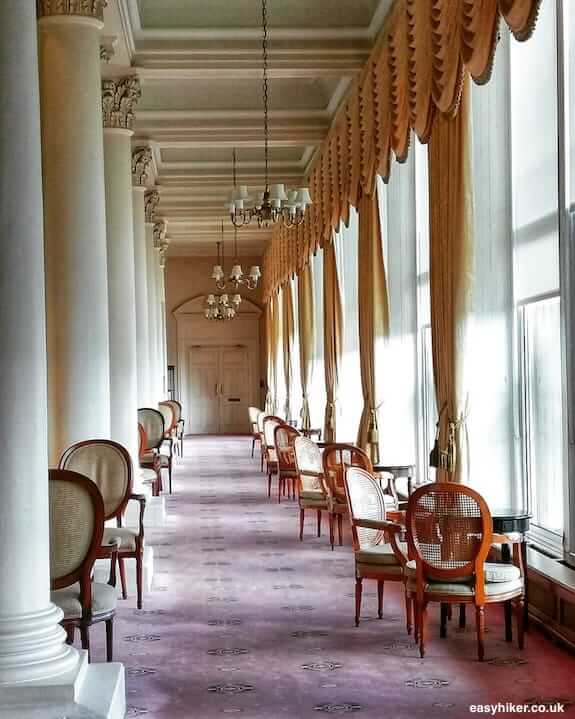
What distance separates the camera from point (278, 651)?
19.6 ft

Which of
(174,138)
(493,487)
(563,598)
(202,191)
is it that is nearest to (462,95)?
(493,487)

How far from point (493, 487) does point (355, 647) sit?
6.38 feet

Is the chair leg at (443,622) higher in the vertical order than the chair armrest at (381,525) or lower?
lower

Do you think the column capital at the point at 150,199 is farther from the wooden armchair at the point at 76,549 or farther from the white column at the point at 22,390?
the white column at the point at 22,390

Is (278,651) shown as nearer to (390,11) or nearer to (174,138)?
(390,11)

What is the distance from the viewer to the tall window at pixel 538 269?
6754mm


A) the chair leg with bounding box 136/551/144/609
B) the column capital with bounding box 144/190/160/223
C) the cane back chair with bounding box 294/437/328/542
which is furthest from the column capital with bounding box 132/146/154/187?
the chair leg with bounding box 136/551/144/609

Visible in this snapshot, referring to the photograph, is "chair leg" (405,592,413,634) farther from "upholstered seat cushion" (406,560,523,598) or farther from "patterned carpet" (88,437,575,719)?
"upholstered seat cushion" (406,560,523,598)

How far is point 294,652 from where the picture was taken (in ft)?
19.5

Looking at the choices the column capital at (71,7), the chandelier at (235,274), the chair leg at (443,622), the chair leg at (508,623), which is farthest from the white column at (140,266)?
the chair leg at (508,623)

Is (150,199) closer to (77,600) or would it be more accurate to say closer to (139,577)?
(139,577)

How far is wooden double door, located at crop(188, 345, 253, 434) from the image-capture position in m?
30.0

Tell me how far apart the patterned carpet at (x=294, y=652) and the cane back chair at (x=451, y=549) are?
35cm

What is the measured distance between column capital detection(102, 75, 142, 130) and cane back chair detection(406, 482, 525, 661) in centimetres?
715
